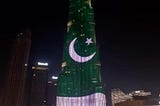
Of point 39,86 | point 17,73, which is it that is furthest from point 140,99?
point 17,73

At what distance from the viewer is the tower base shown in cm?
4919

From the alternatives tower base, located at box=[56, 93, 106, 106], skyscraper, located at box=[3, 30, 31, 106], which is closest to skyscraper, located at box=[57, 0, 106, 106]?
tower base, located at box=[56, 93, 106, 106]

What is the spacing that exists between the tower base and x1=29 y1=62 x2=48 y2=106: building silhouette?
131ft

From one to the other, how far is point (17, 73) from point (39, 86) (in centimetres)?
2257

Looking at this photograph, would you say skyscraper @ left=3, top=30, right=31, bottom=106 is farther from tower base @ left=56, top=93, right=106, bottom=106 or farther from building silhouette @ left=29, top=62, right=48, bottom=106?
tower base @ left=56, top=93, right=106, bottom=106

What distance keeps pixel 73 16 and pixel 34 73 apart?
54030 mm

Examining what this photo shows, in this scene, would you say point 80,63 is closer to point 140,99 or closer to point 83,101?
point 83,101

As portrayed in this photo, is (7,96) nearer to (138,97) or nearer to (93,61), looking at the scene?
(93,61)

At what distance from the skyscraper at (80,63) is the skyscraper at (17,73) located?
77.5 ft

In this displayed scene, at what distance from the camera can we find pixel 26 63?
79.1m

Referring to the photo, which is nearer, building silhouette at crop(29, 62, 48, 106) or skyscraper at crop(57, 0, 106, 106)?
skyscraper at crop(57, 0, 106, 106)

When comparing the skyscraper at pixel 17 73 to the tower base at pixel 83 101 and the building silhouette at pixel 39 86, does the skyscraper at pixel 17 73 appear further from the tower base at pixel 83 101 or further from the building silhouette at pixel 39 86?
the tower base at pixel 83 101

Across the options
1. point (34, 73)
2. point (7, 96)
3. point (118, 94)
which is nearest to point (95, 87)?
point (7, 96)

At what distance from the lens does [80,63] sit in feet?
161
